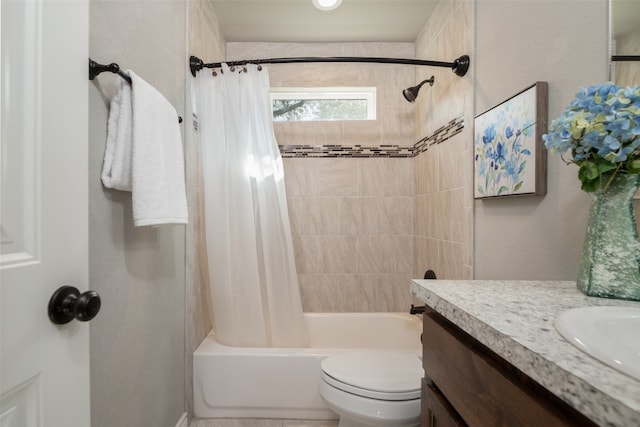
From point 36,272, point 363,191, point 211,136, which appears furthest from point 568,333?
point 363,191

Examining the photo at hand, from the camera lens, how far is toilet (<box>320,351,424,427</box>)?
3.73 ft

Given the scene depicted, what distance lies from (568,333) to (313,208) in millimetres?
1936

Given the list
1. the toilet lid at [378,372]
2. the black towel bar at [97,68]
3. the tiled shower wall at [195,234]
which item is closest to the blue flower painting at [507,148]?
the toilet lid at [378,372]

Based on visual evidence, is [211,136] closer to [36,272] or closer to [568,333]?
[36,272]

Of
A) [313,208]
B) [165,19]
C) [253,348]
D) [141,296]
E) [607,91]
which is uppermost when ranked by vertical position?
[165,19]

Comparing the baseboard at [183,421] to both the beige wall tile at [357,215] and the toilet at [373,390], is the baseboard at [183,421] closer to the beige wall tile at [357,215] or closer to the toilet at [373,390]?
the toilet at [373,390]

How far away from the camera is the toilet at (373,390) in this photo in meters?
1.14

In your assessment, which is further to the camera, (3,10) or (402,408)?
(402,408)

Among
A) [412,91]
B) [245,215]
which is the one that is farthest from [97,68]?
[412,91]

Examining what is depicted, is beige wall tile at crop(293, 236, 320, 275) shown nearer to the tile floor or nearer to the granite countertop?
the tile floor

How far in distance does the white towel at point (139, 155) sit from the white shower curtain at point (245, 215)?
26.0 inches

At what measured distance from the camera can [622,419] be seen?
28cm

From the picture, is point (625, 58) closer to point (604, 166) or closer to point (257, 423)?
point (604, 166)

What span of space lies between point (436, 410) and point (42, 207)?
0.93 m
